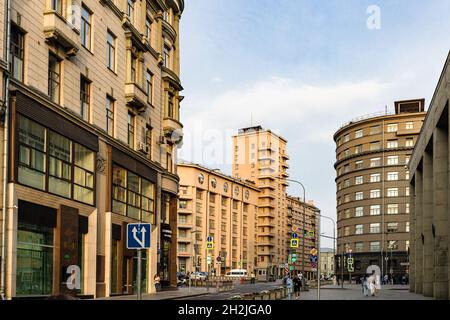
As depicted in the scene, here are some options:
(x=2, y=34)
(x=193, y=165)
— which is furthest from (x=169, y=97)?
(x=193, y=165)

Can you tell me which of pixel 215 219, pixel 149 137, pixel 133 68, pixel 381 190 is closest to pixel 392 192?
pixel 381 190

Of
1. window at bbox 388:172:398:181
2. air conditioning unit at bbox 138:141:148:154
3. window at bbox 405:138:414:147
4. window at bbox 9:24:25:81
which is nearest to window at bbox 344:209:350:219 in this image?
window at bbox 388:172:398:181

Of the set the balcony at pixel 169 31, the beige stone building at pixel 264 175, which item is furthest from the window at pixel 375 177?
the balcony at pixel 169 31

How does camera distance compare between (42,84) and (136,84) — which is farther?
(136,84)

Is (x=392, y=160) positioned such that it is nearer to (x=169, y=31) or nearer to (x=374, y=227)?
(x=374, y=227)

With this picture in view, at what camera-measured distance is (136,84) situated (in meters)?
41.7

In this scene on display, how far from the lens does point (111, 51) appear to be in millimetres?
38688

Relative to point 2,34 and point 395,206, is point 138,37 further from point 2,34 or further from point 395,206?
point 395,206

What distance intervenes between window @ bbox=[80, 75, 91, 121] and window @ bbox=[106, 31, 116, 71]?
355 cm

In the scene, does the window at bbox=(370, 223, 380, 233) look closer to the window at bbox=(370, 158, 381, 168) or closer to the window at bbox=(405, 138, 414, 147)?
the window at bbox=(370, 158, 381, 168)

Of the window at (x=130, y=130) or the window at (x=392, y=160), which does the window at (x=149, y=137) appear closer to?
the window at (x=130, y=130)

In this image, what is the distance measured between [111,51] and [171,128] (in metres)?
13.3

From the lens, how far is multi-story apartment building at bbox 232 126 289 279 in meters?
160
